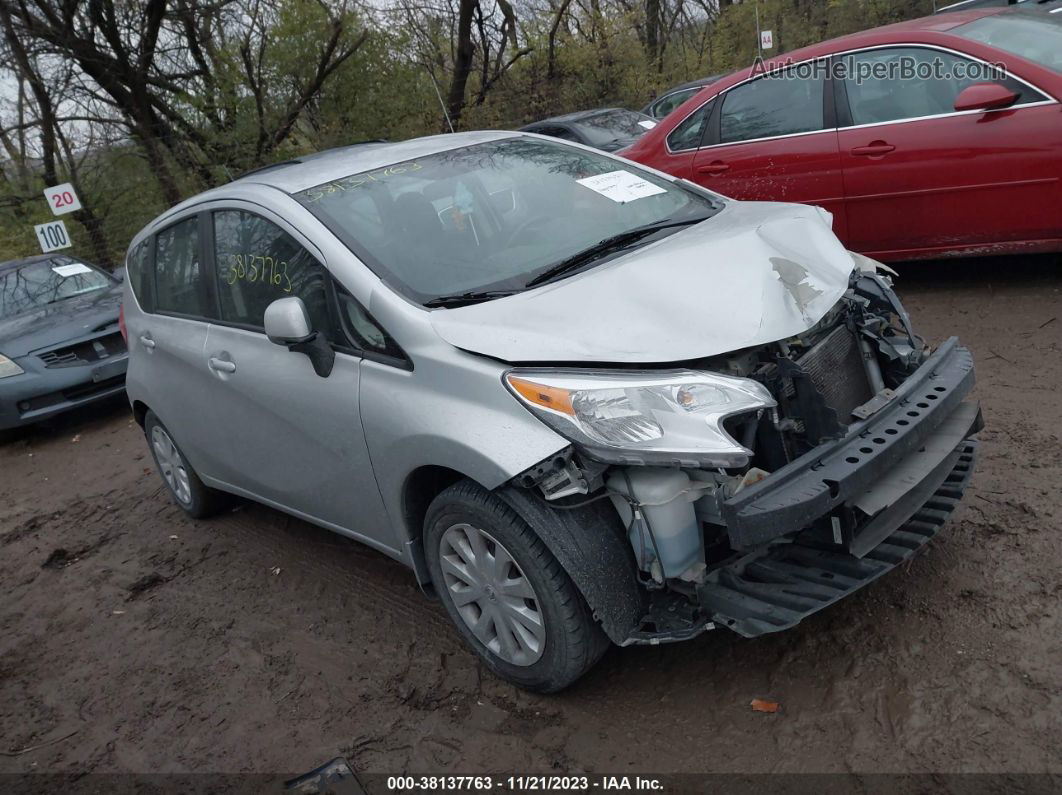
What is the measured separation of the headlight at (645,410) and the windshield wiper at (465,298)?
0.44m

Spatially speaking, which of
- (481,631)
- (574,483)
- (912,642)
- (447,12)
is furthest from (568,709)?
(447,12)

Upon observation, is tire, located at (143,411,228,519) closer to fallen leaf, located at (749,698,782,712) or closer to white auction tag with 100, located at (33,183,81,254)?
fallen leaf, located at (749,698,782,712)

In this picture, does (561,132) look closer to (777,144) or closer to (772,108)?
(772,108)

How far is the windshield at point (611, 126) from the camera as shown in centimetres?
1146

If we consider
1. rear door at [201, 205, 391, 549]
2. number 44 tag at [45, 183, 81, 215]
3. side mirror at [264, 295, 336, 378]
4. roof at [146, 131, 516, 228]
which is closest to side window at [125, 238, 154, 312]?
roof at [146, 131, 516, 228]

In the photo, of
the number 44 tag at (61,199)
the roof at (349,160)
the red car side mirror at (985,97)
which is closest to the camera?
the roof at (349,160)

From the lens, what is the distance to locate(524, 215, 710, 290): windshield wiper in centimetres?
318

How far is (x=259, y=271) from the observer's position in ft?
12.2

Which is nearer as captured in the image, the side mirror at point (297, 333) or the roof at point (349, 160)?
the side mirror at point (297, 333)

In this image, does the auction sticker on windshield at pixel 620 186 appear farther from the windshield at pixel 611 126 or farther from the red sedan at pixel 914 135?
the windshield at pixel 611 126

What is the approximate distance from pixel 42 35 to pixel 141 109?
6.12ft

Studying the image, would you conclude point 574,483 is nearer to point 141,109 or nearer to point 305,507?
point 305,507

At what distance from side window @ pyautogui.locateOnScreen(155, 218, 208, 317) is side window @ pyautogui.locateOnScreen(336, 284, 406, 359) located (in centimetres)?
121

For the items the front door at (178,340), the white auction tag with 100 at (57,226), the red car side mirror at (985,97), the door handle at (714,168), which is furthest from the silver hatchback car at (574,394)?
the white auction tag with 100 at (57,226)
